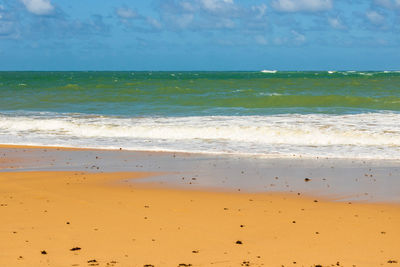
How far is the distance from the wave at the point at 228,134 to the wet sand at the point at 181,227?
20.1ft

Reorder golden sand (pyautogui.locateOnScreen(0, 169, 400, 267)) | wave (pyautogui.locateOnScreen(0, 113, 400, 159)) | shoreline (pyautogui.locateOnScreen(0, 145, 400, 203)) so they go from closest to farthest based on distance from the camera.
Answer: golden sand (pyautogui.locateOnScreen(0, 169, 400, 267)), shoreline (pyautogui.locateOnScreen(0, 145, 400, 203)), wave (pyautogui.locateOnScreen(0, 113, 400, 159))

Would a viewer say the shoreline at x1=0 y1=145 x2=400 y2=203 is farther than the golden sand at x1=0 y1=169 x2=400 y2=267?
Yes

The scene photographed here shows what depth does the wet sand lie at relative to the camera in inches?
238

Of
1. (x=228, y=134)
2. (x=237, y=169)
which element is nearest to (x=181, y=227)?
(x=237, y=169)

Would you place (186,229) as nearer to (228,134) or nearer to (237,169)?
(237,169)

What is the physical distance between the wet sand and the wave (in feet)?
20.1

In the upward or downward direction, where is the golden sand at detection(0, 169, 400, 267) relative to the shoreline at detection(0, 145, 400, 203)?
upward

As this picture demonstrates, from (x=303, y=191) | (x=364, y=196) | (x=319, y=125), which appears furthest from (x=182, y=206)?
(x=319, y=125)

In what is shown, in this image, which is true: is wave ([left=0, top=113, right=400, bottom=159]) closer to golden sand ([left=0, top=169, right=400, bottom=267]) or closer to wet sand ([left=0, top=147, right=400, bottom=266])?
wet sand ([left=0, top=147, right=400, bottom=266])

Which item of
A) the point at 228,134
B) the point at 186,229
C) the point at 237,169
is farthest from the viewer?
the point at 228,134

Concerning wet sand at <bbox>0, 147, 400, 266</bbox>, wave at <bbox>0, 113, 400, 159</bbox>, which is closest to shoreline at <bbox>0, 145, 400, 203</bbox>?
wet sand at <bbox>0, 147, 400, 266</bbox>

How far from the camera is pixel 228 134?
19.3 m

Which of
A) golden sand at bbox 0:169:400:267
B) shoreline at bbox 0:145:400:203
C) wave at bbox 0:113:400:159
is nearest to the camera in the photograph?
golden sand at bbox 0:169:400:267

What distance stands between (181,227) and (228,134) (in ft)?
39.9
